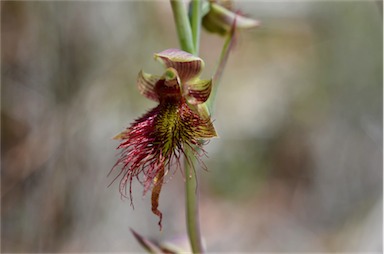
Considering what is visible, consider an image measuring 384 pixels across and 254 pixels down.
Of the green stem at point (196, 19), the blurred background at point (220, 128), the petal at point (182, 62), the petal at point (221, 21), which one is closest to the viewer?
the petal at point (182, 62)

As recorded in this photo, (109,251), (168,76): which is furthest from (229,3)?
(109,251)

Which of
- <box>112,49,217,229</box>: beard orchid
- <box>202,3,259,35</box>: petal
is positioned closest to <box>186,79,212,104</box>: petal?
<box>112,49,217,229</box>: beard orchid

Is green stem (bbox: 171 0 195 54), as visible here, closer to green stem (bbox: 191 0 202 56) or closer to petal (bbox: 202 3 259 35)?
green stem (bbox: 191 0 202 56)

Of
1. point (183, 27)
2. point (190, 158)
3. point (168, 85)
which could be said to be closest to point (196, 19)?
point (183, 27)

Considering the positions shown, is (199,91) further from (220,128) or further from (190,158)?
(220,128)

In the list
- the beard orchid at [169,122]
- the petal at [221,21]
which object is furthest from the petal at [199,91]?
the petal at [221,21]

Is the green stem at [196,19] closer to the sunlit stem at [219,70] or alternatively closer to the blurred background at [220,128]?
the sunlit stem at [219,70]

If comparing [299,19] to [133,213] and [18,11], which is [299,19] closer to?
[133,213]
